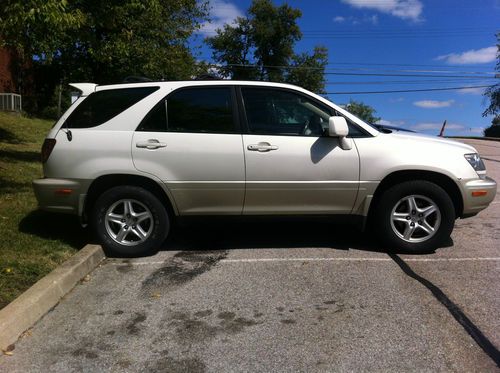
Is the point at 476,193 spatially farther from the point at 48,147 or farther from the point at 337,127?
the point at 48,147

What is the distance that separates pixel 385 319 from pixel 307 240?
235cm

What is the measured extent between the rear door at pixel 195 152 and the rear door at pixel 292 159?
15 centimetres

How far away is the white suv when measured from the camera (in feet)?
17.6

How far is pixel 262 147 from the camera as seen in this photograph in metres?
5.37

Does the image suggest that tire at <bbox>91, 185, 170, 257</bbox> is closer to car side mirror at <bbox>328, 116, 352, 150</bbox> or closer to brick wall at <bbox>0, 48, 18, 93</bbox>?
car side mirror at <bbox>328, 116, 352, 150</bbox>

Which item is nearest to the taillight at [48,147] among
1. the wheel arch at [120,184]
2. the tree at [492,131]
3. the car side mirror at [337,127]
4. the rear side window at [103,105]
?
the rear side window at [103,105]

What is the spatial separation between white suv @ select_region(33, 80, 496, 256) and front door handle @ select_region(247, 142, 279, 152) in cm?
1

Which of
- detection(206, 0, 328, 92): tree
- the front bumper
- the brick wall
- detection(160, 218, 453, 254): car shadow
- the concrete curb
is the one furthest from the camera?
detection(206, 0, 328, 92): tree

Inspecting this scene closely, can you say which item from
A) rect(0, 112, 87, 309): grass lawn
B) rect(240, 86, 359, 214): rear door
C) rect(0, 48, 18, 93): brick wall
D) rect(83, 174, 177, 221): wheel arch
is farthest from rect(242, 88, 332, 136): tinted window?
rect(0, 48, 18, 93): brick wall

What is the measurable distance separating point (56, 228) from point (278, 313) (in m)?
3.32

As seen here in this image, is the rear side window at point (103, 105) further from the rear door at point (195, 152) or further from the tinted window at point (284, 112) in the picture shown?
the tinted window at point (284, 112)

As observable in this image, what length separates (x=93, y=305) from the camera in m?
4.30

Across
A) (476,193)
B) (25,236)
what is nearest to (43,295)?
(25,236)

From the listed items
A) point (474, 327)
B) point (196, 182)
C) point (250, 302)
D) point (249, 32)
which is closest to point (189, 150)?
point (196, 182)
